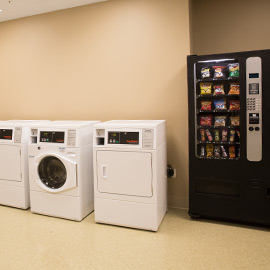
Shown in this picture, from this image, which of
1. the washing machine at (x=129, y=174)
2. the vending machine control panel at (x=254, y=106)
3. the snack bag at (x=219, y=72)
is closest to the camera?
the vending machine control panel at (x=254, y=106)

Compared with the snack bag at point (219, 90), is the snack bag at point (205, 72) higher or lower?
higher

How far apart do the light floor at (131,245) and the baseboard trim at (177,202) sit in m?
0.30

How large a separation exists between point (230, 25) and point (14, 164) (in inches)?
127

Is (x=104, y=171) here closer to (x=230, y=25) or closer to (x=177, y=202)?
(x=177, y=202)

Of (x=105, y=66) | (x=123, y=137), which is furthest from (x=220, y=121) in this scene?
(x=105, y=66)

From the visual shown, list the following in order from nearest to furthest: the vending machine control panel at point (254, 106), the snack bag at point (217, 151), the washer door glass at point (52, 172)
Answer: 1. the vending machine control panel at point (254, 106)
2. the snack bag at point (217, 151)
3. the washer door glass at point (52, 172)

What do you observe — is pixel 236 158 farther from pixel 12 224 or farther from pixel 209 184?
pixel 12 224

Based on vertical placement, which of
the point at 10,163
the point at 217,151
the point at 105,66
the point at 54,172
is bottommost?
the point at 54,172

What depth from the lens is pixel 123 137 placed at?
2.97 meters

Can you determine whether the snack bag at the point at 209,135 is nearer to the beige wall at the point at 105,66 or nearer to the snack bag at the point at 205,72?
the beige wall at the point at 105,66

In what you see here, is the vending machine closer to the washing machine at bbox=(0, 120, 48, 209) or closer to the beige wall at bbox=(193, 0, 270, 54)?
the beige wall at bbox=(193, 0, 270, 54)

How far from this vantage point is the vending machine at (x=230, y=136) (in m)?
2.79

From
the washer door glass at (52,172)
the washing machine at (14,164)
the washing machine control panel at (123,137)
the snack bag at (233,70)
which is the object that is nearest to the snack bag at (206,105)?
the snack bag at (233,70)

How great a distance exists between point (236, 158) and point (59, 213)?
6.89 ft
